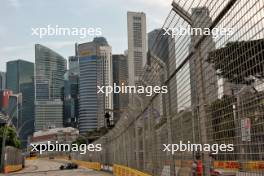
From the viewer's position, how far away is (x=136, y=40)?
33.0 m

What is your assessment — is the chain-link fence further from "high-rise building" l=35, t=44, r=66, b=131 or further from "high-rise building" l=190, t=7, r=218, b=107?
"high-rise building" l=35, t=44, r=66, b=131

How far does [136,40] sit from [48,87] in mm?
126955

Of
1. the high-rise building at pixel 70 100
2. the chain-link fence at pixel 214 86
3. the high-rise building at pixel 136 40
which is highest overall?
the high-rise building at pixel 70 100

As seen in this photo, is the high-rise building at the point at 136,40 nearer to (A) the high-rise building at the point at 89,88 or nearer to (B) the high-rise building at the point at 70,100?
(A) the high-rise building at the point at 89,88

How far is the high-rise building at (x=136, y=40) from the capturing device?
26125 millimetres

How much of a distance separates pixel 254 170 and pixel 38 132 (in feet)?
474

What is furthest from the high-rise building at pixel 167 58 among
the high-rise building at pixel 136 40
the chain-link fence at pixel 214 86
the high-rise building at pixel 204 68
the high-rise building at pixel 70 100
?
the high-rise building at pixel 70 100

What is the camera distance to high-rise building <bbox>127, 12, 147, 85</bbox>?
26125 mm

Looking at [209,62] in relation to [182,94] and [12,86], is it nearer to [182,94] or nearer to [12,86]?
[182,94]

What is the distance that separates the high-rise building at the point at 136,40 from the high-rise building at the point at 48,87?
109784mm

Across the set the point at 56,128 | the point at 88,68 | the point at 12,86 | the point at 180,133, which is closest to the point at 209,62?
the point at 180,133

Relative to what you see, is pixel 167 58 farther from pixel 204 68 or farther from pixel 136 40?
pixel 136 40

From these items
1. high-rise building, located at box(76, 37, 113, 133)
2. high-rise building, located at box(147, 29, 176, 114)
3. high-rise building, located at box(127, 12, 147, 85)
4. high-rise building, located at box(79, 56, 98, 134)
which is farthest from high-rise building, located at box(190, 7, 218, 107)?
high-rise building, located at box(79, 56, 98, 134)

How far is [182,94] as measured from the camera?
6.88m
